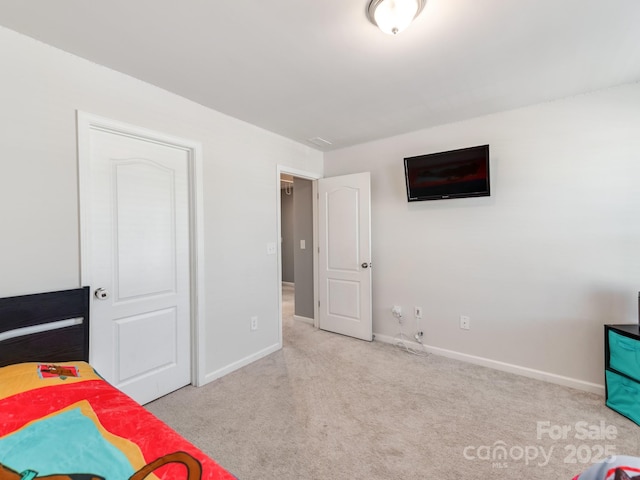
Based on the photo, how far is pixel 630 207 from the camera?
2244mm

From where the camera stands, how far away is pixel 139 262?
2.20 meters

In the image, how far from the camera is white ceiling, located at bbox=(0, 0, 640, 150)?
1463mm

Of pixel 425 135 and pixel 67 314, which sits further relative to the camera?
pixel 425 135

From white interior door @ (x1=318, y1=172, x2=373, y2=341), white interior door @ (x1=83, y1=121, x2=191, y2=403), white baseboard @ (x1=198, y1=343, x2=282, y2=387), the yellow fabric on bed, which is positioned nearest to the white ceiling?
white interior door @ (x1=83, y1=121, x2=191, y2=403)

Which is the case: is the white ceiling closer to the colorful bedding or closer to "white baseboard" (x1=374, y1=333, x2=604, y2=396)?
the colorful bedding

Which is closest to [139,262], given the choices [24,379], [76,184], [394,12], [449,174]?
[76,184]

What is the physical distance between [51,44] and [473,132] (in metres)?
3.30

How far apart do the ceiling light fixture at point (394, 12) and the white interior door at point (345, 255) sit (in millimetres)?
2049

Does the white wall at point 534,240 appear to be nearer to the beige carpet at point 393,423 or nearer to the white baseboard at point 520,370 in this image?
the white baseboard at point 520,370

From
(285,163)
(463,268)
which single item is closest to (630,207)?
(463,268)

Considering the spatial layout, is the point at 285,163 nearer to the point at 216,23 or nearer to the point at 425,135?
the point at 425,135

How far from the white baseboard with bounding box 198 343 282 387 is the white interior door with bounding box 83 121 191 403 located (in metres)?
0.18

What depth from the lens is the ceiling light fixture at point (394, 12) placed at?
1367 millimetres

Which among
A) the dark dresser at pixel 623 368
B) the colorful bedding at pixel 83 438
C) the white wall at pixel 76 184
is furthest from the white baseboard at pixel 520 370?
the colorful bedding at pixel 83 438
